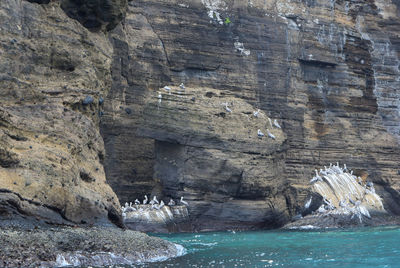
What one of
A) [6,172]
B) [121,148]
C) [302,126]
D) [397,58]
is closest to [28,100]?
[6,172]

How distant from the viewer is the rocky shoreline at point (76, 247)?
14.3 metres

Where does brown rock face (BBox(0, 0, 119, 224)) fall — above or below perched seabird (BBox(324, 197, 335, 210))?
above

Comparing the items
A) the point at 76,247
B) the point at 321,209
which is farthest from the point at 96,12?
the point at 321,209

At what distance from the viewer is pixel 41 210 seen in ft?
55.0

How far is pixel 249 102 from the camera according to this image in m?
40.8

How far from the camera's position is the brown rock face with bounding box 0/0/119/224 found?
17.0m

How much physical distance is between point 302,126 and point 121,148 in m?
13.0

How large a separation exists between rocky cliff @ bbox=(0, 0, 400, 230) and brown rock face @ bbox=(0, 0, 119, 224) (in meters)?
0.11

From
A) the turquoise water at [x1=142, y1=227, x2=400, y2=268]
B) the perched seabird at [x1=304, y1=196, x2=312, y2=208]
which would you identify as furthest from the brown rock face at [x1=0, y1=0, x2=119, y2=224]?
the perched seabird at [x1=304, y1=196, x2=312, y2=208]

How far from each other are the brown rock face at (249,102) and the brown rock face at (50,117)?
1193 centimetres

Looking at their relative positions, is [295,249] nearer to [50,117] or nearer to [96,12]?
[50,117]

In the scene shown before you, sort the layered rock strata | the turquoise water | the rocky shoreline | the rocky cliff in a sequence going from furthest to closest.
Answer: the layered rock strata → the rocky cliff → the turquoise water → the rocky shoreline

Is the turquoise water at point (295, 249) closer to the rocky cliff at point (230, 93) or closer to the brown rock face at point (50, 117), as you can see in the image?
the brown rock face at point (50, 117)

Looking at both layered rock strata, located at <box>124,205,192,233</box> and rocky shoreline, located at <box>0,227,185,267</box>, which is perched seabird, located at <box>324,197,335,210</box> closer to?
layered rock strata, located at <box>124,205,192,233</box>
